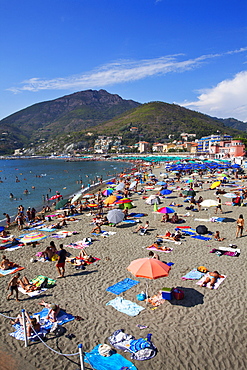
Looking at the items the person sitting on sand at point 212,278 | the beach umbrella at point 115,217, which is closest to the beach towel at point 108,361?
the person sitting on sand at point 212,278

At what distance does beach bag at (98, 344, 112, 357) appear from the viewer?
16.9 ft

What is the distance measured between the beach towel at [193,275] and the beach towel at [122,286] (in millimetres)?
1587

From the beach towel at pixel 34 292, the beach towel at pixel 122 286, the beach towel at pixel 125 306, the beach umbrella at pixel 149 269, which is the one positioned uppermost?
the beach umbrella at pixel 149 269

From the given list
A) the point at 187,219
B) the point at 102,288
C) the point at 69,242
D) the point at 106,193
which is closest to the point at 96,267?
the point at 102,288

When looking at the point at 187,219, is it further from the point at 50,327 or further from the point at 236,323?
the point at 50,327

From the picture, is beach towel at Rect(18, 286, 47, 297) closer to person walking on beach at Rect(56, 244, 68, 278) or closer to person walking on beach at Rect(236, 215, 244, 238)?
person walking on beach at Rect(56, 244, 68, 278)

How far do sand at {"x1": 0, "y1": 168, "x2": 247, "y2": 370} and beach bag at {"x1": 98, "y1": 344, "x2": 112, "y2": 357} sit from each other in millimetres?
238

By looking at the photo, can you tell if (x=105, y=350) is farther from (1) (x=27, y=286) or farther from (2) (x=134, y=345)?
(1) (x=27, y=286)

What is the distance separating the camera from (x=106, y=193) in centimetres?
2295

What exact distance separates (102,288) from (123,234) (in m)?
5.65

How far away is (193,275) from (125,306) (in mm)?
2725

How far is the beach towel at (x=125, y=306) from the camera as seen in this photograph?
21.7 ft

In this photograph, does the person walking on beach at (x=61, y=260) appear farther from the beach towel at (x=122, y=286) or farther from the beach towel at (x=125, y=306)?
the beach towel at (x=125, y=306)

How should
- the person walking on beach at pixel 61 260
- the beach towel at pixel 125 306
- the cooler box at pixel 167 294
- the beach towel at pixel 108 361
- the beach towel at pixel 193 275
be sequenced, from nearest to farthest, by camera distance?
the beach towel at pixel 108 361 → the beach towel at pixel 125 306 → the cooler box at pixel 167 294 → the beach towel at pixel 193 275 → the person walking on beach at pixel 61 260
